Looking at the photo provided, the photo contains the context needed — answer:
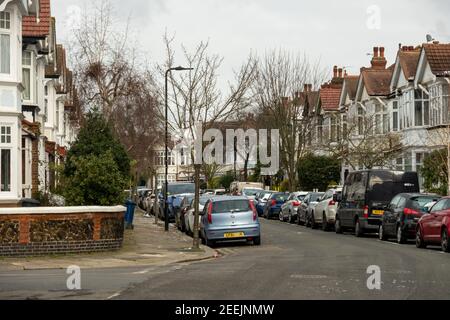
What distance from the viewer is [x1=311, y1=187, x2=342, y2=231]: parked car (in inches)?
1447

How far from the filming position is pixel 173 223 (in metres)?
44.9

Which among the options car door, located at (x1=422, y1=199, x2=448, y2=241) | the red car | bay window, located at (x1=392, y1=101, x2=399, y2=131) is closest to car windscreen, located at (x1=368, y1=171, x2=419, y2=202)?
the red car

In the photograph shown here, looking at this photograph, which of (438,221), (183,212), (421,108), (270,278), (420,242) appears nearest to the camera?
(270,278)

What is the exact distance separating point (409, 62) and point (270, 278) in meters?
36.9

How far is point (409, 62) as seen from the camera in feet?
169

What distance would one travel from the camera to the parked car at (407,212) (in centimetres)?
2756

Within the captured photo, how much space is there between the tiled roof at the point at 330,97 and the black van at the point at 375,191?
3599 cm

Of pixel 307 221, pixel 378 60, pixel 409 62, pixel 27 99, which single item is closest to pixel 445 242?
pixel 27 99

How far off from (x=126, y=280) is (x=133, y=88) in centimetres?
3234

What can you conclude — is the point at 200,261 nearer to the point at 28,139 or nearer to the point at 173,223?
the point at 28,139

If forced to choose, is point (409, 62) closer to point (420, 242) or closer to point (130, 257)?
point (420, 242)

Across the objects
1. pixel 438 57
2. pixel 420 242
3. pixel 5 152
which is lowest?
pixel 420 242

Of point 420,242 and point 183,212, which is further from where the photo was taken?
point 183,212

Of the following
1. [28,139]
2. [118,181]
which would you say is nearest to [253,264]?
[118,181]
